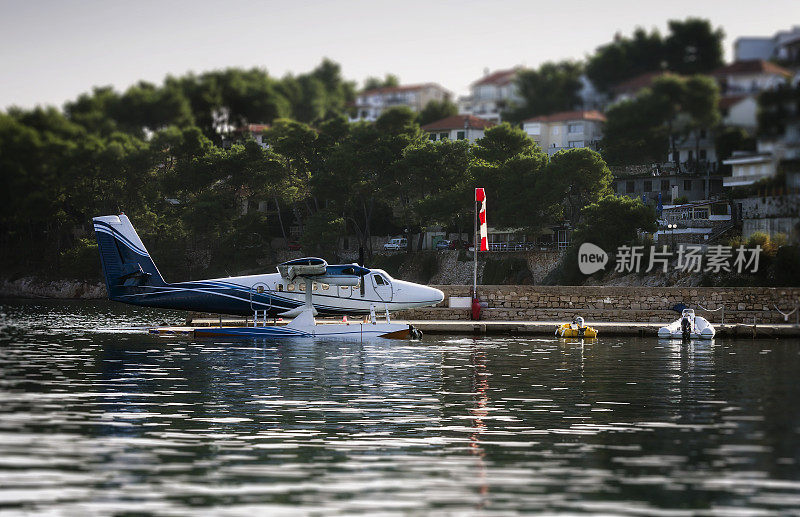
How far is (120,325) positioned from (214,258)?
2533 inches

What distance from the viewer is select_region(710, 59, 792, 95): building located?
23.5 metres

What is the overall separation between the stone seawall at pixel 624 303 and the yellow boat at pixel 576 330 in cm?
635

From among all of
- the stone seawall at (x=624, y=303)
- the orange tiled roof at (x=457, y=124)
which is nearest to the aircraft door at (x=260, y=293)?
the stone seawall at (x=624, y=303)

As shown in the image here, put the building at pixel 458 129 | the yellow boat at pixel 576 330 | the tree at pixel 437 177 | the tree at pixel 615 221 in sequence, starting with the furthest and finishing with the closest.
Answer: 1. the building at pixel 458 129
2. the tree at pixel 437 177
3. the tree at pixel 615 221
4. the yellow boat at pixel 576 330

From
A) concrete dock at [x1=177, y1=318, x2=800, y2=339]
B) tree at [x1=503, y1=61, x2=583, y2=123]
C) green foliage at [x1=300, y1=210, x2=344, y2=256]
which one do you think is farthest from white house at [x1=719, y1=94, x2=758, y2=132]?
tree at [x1=503, y1=61, x2=583, y2=123]

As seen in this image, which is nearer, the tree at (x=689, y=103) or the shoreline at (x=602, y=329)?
the tree at (x=689, y=103)

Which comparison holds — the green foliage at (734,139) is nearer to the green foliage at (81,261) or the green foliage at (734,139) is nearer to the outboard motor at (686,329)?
the outboard motor at (686,329)

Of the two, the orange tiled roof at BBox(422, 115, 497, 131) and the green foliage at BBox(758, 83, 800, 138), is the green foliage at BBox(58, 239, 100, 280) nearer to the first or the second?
the orange tiled roof at BBox(422, 115, 497, 131)

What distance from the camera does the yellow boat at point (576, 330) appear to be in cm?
4559

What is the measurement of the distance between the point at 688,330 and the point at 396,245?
241ft

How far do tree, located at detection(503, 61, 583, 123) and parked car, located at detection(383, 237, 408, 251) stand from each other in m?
55.5

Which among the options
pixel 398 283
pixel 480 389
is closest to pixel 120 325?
pixel 398 283

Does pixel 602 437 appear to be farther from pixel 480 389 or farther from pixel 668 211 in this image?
pixel 668 211

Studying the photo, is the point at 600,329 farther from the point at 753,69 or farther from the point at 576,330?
the point at 753,69
